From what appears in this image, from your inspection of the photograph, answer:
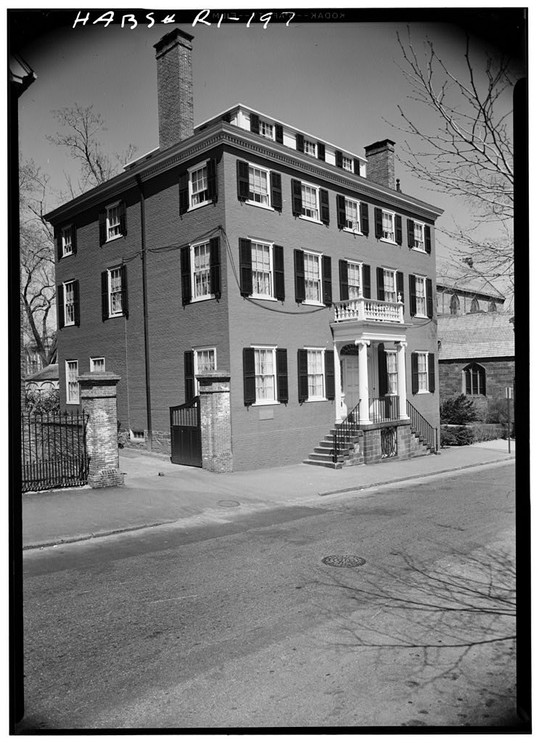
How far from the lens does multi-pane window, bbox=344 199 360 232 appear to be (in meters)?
19.1

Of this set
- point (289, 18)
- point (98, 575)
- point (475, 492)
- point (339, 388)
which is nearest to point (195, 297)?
point (339, 388)

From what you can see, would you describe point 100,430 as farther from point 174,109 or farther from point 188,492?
point 174,109

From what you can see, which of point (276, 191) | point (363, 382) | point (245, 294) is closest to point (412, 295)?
point (363, 382)

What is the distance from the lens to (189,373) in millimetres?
17109

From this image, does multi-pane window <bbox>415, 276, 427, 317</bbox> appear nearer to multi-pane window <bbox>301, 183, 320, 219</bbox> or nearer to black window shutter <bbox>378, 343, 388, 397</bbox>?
black window shutter <bbox>378, 343, 388, 397</bbox>

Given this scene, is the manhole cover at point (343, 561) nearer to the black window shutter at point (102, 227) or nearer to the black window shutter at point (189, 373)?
the black window shutter at point (189, 373)

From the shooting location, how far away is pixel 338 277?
1927cm

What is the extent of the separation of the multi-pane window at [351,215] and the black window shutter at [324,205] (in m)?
0.69

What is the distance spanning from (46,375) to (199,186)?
661 cm

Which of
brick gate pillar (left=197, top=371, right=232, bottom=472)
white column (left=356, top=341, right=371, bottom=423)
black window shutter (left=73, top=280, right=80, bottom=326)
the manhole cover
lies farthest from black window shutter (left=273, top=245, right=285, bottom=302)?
the manhole cover

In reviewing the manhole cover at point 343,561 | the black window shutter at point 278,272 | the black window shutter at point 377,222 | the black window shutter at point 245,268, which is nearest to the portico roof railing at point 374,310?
the black window shutter at point 377,222

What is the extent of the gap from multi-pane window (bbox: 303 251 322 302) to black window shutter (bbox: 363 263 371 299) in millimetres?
1544

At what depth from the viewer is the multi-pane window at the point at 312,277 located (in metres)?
18.6
